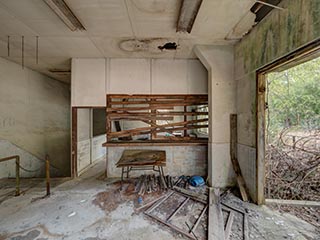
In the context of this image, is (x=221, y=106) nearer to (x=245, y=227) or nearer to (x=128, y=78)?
(x=245, y=227)

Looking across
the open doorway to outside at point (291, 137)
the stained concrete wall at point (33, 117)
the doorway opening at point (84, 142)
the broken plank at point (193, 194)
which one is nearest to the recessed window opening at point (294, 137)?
the open doorway to outside at point (291, 137)

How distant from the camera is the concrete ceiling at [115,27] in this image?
2.48 meters

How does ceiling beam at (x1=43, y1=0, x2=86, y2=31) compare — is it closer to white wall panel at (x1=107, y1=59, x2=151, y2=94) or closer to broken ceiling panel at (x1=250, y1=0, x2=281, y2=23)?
white wall panel at (x1=107, y1=59, x2=151, y2=94)

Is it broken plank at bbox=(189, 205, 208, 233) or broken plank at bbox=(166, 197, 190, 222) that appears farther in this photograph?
broken plank at bbox=(166, 197, 190, 222)

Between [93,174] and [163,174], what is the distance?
2.23 m

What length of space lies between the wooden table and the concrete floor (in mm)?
687

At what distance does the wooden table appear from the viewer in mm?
3579

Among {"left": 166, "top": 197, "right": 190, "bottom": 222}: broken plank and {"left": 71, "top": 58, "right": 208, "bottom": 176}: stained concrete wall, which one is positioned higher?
{"left": 71, "top": 58, "right": 208, "bottom": 176}: stained concrete wall

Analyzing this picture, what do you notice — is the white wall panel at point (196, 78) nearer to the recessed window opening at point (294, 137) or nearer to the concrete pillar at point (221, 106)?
the concrete pillar at point (221, 106)

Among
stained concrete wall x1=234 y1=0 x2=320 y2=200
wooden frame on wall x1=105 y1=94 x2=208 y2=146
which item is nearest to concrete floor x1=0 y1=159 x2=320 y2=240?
stained concrete wall x1=234 y1=0 x2=320 y2=200

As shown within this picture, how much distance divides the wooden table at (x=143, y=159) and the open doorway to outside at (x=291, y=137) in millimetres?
2035

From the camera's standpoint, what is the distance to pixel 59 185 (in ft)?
13.2

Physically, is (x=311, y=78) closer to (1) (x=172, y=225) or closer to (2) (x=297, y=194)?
(2) (x=297, y=194)

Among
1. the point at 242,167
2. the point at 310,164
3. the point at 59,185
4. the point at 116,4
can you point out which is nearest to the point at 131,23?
the point at 116,4
